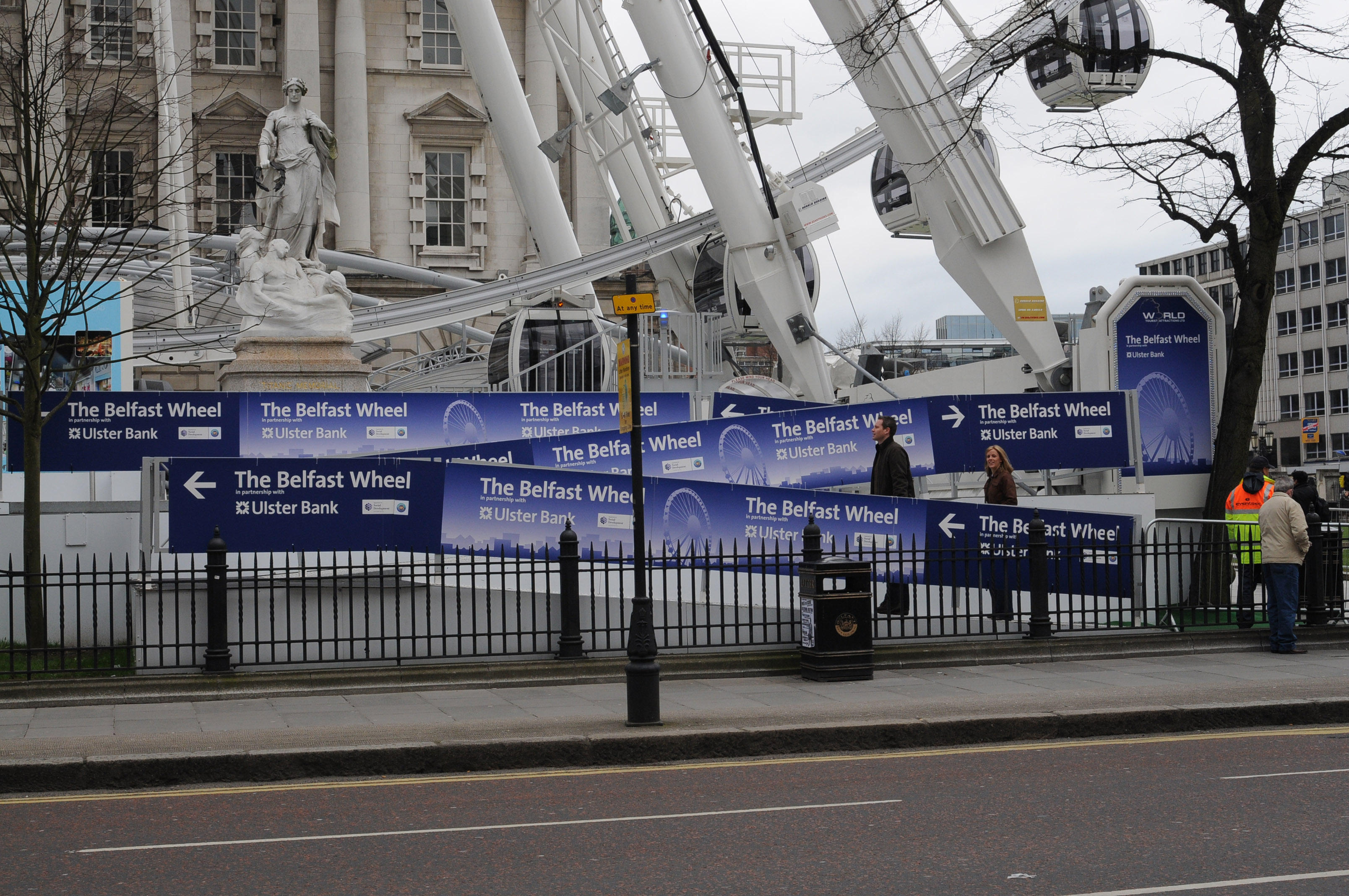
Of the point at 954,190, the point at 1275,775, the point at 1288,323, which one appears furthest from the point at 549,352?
the point at 1288,323

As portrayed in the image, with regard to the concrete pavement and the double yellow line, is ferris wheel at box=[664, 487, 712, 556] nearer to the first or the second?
the concrete pavement

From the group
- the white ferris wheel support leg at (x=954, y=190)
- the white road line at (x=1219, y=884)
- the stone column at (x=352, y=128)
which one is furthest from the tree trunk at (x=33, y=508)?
the stone column at (x=352, y=128)

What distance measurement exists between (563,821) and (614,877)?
57.5 inches

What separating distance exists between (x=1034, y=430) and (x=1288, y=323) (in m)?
94.9

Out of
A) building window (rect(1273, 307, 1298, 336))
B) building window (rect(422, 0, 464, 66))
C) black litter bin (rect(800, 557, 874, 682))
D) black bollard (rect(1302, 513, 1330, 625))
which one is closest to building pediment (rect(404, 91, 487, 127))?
building window (rect(422, 0, 464, 66))

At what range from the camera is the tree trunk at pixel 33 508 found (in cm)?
1288

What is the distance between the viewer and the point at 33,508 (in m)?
13.7

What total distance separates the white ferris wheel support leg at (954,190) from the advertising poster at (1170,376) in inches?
128

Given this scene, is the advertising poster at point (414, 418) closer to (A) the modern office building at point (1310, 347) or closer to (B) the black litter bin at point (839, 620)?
(B) the black litter bin at point (839, 620)

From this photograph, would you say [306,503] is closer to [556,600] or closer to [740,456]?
[556,600]

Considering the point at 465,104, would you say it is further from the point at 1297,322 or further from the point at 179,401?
the point at 1297,322

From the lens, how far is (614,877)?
21.6ft

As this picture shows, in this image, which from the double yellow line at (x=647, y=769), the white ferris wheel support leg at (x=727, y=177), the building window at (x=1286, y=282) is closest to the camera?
the double yellow line at (x=647, y=769)

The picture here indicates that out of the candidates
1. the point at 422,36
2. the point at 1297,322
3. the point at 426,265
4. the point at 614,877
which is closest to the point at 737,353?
the point at 614,877
